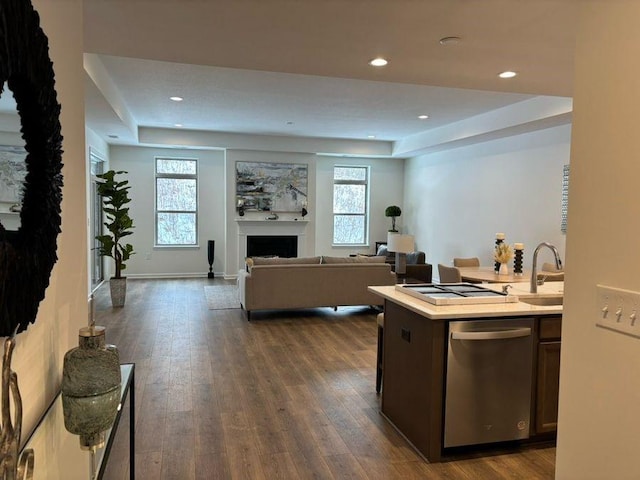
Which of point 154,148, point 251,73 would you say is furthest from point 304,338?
point 154,148

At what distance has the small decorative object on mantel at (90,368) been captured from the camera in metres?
1.43

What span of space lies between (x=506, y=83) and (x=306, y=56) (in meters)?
1.84

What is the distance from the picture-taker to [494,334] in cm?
274

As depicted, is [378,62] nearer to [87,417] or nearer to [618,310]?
[618,310]

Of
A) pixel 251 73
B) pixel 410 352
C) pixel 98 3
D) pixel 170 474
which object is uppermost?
pixel 251 73

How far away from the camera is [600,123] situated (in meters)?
1.56

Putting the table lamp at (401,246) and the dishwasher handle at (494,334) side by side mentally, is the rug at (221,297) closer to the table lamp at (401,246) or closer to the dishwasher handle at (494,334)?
the table lamp at (401,246)

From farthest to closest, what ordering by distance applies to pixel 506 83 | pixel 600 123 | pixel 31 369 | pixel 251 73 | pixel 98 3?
1. pixel 251 73
2. pixel 506 83
3. pixel 98 3
4. pixel 600 123
5. pixel 31 369

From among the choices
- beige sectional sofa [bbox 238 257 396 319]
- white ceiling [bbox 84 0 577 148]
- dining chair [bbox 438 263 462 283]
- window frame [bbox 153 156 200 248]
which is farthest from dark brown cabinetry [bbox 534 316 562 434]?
window frame [bbox 153 156 200 248]

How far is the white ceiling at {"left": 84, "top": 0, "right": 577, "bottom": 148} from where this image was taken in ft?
8.43


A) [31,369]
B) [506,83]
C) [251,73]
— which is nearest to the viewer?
[31,369]

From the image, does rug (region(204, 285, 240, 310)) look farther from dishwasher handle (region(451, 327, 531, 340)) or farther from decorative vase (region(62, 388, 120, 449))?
decorative vase (region(62, 388, 120, 449))

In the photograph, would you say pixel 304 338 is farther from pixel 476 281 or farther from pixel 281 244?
pixel 281 244

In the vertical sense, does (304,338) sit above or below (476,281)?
below
